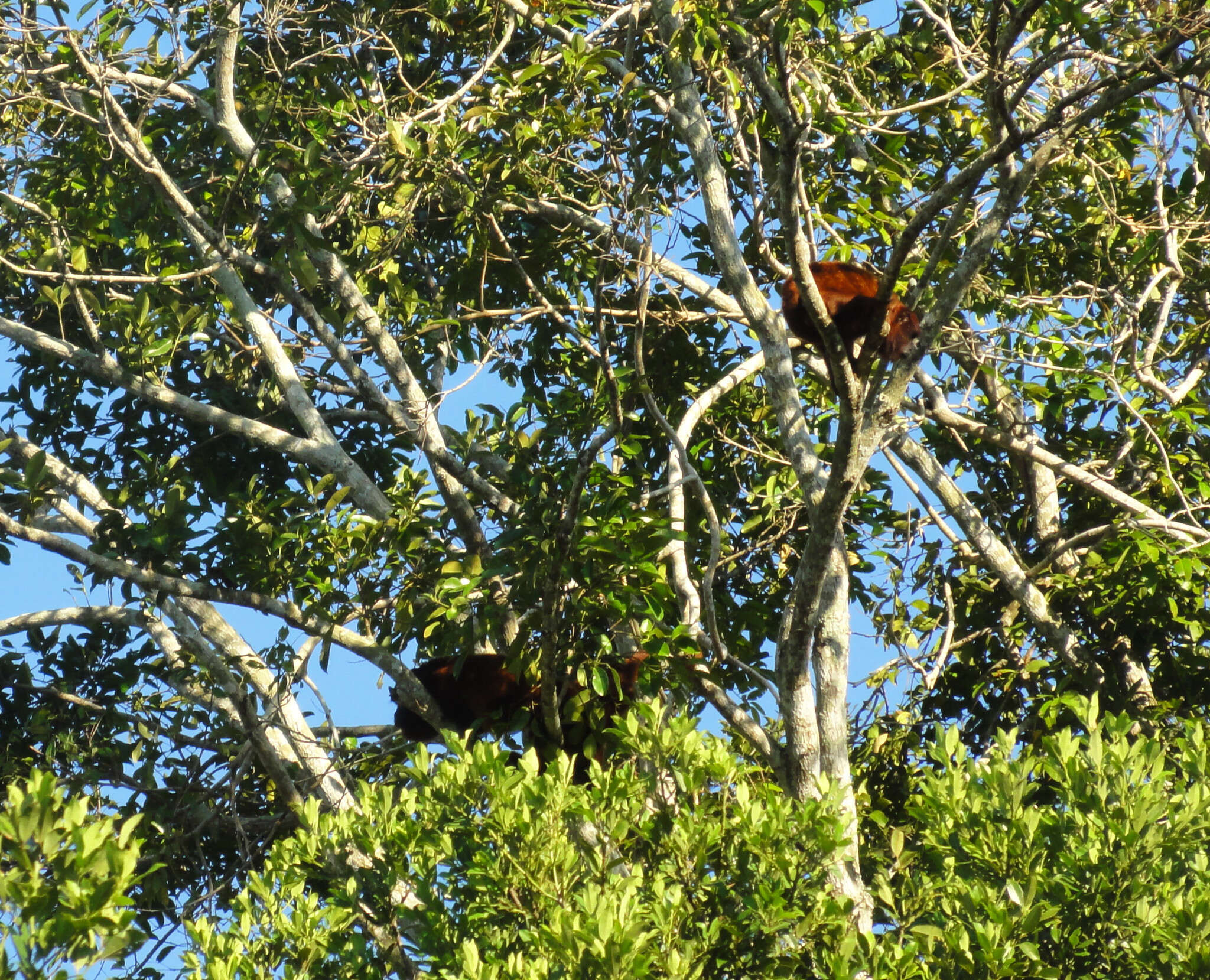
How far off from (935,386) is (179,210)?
3830 millimetres

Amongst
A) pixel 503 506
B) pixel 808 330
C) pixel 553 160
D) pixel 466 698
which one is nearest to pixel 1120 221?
pixel 808 330

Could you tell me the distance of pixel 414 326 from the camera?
7090 mm

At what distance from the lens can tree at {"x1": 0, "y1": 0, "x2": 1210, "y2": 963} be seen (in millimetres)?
5062

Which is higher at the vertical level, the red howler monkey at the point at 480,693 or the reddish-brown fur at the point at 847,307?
the reddish-brown fur at the point at 847,307

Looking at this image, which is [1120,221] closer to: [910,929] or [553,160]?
[553,160]

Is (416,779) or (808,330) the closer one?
(416,779)

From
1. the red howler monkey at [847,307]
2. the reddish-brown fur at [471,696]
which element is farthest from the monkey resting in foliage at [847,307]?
the reddish-brown fur at [471,696]

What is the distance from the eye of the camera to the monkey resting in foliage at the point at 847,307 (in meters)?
5.74

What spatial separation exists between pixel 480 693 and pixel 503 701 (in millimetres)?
286

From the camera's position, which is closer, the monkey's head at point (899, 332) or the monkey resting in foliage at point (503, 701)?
the monkey resting in foliage at point (503, 701)

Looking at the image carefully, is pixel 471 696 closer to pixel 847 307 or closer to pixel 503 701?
pixel 503 701

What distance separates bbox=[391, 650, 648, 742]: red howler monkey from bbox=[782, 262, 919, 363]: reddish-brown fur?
170 cm

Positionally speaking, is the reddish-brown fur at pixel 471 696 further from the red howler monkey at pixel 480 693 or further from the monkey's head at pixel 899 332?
the monkey's head at pixel 899 332

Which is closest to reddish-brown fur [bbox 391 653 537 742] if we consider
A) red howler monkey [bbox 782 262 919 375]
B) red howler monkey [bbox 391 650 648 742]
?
red howler monkey [bbox 391 650 648 742]
